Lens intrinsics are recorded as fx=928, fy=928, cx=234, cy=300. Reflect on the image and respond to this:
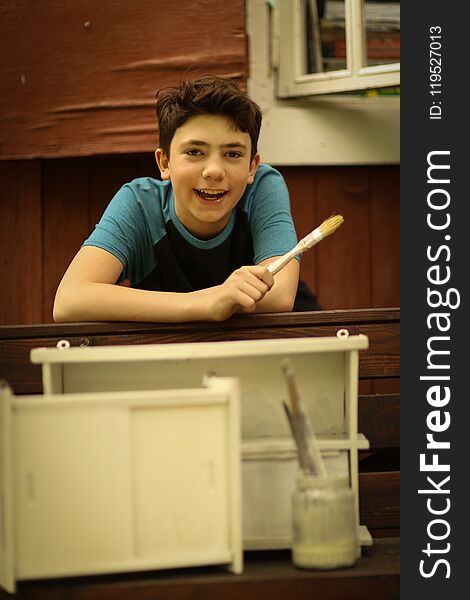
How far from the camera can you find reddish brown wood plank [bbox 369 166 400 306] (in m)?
2.81

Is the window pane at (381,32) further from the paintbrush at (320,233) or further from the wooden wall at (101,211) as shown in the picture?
the paintbrush at (320,233)

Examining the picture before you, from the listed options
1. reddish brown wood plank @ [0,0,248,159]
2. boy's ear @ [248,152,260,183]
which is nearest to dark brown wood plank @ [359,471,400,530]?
boy's ear @ [248,152,260,183]

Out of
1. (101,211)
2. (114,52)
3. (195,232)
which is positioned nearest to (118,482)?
(195,232)

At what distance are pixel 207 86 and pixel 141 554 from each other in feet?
2.83

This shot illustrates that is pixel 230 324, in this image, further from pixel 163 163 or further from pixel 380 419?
pixel 163 163

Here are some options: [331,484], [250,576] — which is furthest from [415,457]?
[250,576]

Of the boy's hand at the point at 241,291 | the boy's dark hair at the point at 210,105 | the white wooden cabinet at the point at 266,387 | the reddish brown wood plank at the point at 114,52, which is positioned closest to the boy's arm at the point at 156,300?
the boy's hand at the point at 241,291

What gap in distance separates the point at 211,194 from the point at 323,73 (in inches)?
45.8

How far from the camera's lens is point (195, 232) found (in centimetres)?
182

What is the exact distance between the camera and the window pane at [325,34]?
109 inches

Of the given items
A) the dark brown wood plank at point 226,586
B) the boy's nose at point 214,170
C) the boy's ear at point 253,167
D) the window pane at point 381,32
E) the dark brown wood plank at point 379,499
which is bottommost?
the dark brown wood plank at point 226,586

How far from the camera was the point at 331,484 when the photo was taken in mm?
1165

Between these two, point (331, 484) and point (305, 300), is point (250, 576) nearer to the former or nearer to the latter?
point (331, 484)

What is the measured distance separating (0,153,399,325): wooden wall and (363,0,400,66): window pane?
12.9 inches
